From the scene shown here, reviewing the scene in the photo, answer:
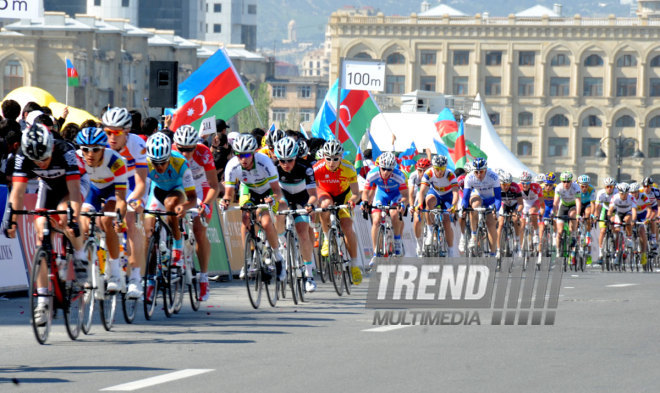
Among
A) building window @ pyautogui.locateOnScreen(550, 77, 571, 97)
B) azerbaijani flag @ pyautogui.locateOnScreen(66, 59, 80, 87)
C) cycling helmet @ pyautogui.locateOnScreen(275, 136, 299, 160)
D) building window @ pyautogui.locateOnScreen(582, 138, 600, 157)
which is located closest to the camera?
cycling helmet @ pyautogui.locateOnScreen(275, 136, 299, 160)

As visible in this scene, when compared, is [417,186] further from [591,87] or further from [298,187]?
[591,87]

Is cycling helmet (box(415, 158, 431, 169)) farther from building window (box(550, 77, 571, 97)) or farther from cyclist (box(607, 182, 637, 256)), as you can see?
building window (box(550, 77, 571, 97))

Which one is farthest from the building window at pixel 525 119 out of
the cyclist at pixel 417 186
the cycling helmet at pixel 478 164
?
the cycling helmet at pixel 478 164

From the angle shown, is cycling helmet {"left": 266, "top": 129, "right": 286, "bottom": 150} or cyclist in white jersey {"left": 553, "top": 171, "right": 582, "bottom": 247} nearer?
cycling helmet {"left": 266, "top": 129, "right": 286, "bottom": 150}

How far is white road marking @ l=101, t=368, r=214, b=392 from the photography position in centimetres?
859

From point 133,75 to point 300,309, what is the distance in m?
101

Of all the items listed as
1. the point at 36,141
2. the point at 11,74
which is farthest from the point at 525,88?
the point at 36,141

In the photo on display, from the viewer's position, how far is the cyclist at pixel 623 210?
29.2m

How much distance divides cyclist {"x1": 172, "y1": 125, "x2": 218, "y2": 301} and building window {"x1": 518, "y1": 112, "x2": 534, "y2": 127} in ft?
426

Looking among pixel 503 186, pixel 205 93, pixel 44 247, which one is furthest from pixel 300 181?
pixel 503 186

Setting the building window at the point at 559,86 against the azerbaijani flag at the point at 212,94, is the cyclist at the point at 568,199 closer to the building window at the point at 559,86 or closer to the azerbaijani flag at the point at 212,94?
the azerbaijani flag at the point at 212,94

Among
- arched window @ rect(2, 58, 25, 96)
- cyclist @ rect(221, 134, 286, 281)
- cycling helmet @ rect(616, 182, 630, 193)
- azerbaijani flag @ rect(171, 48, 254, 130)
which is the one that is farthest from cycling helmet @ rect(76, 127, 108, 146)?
arched window @ rect(2, 58, 25, 96)

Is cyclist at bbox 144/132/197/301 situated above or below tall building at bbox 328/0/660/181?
below

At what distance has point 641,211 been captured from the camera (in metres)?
30.6
